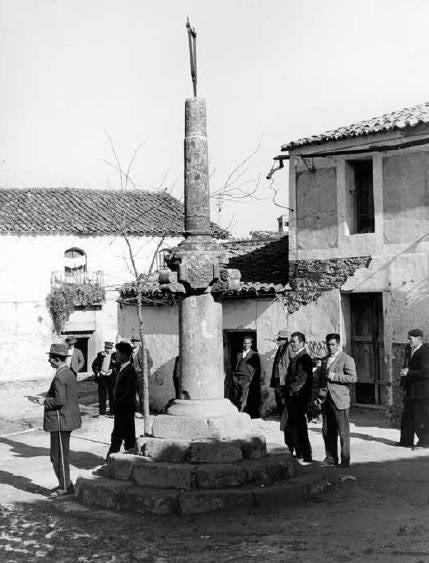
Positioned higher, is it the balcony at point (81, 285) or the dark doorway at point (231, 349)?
the balcony at point (81, 285)

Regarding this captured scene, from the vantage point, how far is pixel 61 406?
343 inches

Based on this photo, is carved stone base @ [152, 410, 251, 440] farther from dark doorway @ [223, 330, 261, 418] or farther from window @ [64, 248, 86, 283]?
window @ [64, 248, 86, 283]

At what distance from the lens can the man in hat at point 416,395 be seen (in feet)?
37.0

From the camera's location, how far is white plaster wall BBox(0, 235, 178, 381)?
32.6 meters

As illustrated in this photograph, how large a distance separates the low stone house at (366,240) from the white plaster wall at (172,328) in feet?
1.66

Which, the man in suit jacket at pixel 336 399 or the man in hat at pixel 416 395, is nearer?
the man in suit jacket at pixel 336 399

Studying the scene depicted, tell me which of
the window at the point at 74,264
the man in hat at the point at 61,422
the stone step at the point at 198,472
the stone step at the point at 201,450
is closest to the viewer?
the stone step at the point at 198,472

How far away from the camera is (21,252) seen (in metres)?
32.5

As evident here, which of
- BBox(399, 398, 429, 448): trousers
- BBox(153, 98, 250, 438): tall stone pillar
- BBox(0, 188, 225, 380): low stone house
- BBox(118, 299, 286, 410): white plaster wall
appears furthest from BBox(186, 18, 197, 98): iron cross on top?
BBox(0, 188, 225, 380): low stone house

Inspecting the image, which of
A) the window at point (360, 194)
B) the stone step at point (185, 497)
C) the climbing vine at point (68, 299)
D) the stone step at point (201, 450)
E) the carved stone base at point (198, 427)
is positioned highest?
the window at point (360, 194)

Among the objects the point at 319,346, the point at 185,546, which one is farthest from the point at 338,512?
the point at 319,346

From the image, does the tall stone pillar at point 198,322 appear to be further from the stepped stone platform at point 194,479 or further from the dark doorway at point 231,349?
the dark doorway at point 231,349

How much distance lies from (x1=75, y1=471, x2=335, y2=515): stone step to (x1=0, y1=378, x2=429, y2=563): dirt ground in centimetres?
14

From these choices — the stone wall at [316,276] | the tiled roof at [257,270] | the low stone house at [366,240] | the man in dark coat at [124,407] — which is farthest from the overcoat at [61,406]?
the stone wall at [316,276]
